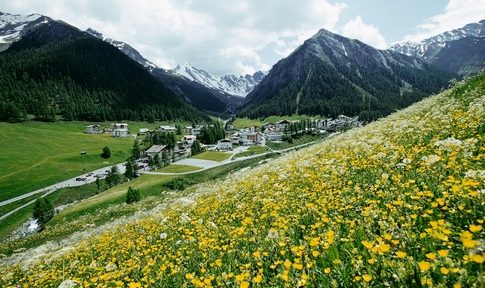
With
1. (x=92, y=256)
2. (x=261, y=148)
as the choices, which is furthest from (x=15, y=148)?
(x=92, y=256)

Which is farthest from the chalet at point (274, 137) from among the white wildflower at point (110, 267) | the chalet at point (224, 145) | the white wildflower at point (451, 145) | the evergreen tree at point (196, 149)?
the white wildflower at point (110, 267)

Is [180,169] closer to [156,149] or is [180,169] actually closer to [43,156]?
[156,149]

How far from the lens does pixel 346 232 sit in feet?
20.8

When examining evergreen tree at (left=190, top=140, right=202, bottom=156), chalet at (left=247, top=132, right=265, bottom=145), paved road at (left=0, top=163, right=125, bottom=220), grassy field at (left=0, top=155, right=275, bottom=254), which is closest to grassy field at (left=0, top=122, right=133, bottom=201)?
paved road at (left=0, top=163, right=125, bottom=220)

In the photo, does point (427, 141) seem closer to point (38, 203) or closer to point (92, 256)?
point (92, 256)

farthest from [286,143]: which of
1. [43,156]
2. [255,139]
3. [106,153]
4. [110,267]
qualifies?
[110,267]

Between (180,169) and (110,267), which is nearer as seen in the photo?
(110,267)

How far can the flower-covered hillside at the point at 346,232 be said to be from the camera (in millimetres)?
4426

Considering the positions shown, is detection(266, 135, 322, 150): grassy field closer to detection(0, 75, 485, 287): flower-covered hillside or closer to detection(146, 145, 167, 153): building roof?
detection(146, 145, 167, 153): building roof

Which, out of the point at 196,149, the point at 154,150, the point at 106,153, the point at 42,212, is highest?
the point at 106,153

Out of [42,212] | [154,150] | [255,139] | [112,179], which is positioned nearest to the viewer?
[42,212]

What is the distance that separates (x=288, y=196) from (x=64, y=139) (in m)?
Answer: 178

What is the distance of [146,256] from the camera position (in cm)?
912

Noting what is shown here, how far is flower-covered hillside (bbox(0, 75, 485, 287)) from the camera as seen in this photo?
14.5 feet
